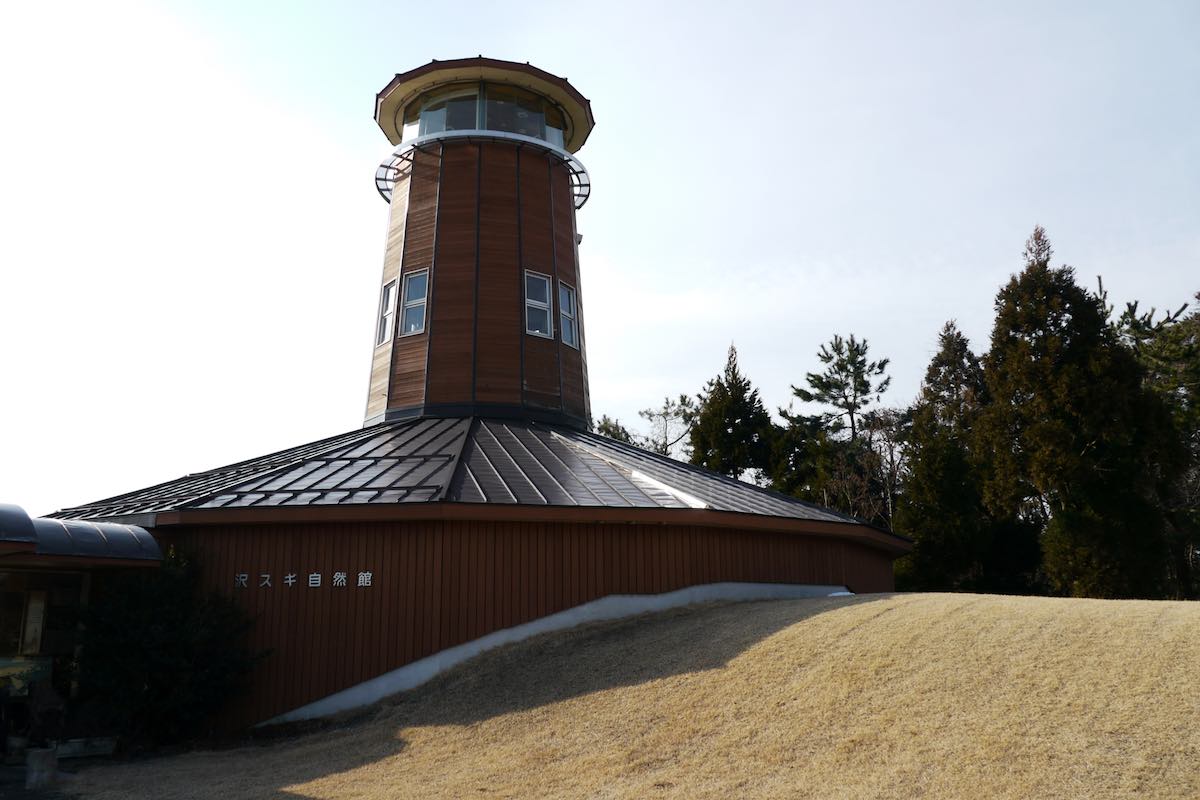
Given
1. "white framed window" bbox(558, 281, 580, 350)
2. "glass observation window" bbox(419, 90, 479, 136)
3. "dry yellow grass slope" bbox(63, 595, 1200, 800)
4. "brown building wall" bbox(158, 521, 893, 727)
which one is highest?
"glass observation window" bbox(419, 90, 479, 136)

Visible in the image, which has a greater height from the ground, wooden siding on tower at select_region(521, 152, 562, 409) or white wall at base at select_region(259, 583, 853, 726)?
wooden siding on tower at select_region(521, 152, 562, 409)

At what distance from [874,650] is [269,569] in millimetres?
7060

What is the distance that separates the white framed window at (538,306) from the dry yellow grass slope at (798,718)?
25.8 ft

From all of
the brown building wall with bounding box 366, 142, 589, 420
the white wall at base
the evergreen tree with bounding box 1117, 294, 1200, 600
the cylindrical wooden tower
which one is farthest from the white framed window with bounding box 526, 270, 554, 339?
the evergreen tree with bounding box 1117, 294, 1200, 600

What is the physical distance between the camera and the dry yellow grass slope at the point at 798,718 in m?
6.22

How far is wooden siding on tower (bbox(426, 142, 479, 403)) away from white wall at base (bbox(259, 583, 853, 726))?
6.03 meters

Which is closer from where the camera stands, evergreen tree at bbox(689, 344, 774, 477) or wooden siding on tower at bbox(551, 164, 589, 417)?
wooden siding on tower at bbox(551, 164, 589, 417)

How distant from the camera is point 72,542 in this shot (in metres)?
9.72

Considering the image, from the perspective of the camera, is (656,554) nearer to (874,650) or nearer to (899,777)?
(874,650)

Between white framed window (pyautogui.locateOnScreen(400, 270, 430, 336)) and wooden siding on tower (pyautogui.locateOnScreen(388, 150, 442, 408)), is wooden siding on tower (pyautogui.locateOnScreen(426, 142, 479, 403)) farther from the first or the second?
white framed window (pyautogui.locateOnScreen(400, 270, 430, 336))

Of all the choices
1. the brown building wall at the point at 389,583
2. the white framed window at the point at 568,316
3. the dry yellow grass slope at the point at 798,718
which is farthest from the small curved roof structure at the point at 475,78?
the dry yellow grass slope at the point at 798,718

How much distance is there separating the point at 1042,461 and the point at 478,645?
540 inches

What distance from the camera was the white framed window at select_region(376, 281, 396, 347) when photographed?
17703mm

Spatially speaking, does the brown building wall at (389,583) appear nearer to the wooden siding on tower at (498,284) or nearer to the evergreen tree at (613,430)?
the wooden siding on tower at (498,284)
